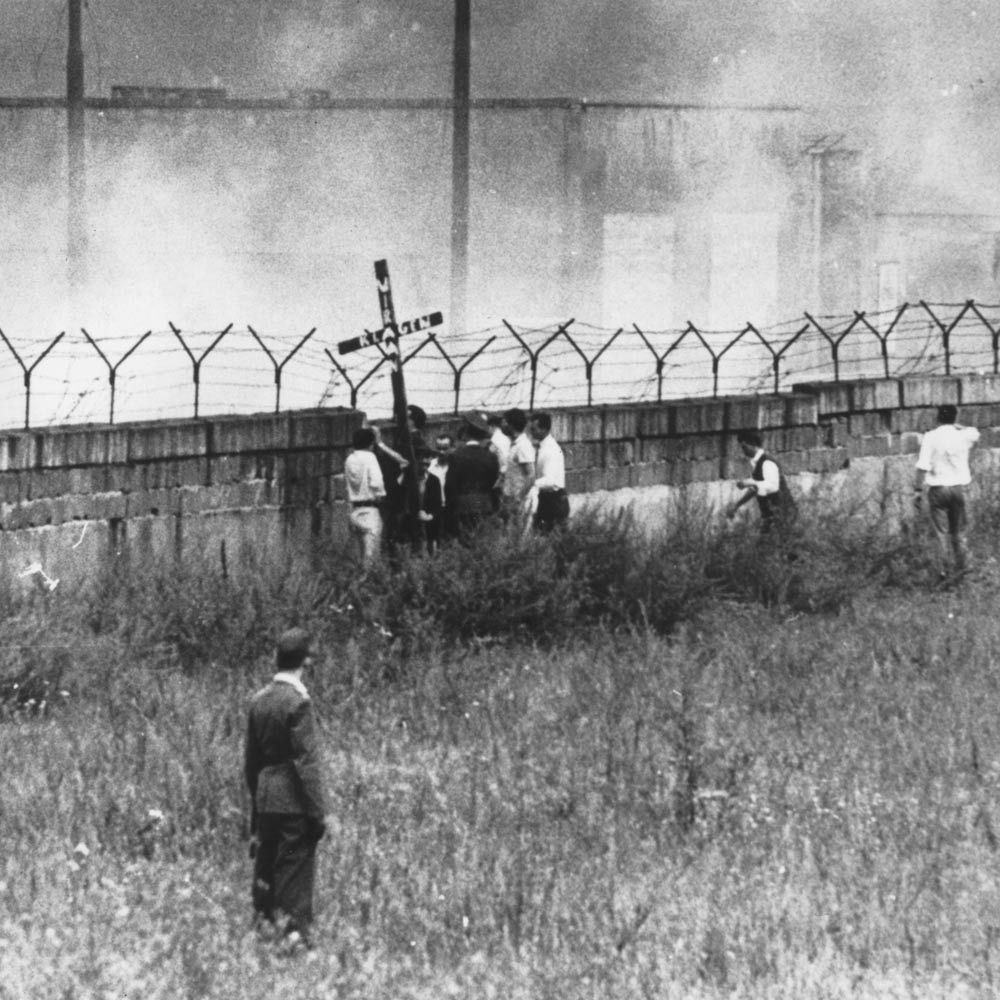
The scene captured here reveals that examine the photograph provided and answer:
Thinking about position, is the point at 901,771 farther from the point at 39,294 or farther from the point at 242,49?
the point at 242,49

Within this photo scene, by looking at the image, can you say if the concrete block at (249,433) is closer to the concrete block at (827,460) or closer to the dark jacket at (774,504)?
the dark jacket at (774,504)

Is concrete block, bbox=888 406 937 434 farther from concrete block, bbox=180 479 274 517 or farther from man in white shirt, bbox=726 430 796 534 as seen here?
concrete block, bbox=180 479 274 517

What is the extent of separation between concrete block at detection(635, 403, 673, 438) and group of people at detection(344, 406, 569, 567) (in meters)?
1.91

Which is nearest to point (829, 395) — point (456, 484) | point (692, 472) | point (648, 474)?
point (692, 472)

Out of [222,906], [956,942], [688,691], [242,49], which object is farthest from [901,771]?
[242,49]

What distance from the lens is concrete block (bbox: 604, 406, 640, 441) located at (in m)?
18.7

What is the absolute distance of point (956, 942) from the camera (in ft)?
30.6

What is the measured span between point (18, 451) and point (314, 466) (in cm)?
266

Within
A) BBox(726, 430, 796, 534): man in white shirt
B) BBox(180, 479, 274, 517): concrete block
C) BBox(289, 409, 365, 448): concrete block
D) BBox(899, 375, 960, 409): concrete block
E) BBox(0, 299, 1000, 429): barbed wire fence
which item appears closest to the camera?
BBox(180, 479, 274, 517): concrete block

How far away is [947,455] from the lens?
58.9 ft

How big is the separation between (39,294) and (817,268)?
11725 millimetres

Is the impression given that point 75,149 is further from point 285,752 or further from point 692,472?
point 285,752

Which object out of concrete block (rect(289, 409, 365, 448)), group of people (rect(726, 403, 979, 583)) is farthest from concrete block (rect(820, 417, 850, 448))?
concrete block (rect(289, 409, 365, 448))

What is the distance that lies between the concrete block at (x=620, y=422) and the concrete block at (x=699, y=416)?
475 mm
